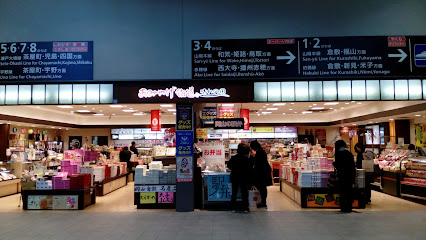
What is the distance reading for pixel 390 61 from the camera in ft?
25.2

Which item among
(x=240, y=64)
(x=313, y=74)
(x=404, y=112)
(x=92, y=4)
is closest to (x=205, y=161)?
(x=240, y=64)

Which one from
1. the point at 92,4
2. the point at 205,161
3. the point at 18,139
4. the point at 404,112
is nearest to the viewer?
the point at 92,4

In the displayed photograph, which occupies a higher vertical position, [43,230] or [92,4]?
[92,4]

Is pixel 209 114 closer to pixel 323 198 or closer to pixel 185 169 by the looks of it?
pixel 185 169

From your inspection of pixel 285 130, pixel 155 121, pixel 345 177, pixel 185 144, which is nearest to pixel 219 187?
pixel 185 144

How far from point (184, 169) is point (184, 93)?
1935 millimetres

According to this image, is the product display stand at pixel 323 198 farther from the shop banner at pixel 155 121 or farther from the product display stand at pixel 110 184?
the shop banner at pixel 155 121

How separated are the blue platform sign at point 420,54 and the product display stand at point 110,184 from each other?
33.2 ft

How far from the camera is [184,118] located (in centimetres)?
812

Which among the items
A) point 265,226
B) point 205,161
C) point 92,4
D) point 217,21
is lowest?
point 265,226

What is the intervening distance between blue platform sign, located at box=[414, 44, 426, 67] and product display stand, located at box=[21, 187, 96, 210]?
9273 mm

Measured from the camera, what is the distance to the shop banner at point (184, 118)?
26.5ft

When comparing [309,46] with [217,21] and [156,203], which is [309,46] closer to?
[217,21]

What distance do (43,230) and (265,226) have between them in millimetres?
4574
